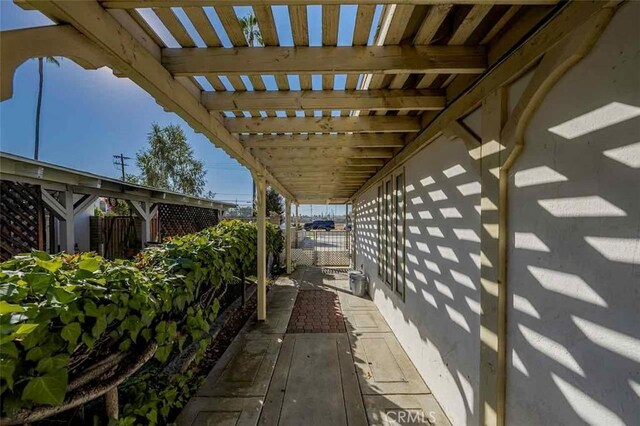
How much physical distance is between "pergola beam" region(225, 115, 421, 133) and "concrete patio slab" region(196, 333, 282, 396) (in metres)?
2.48

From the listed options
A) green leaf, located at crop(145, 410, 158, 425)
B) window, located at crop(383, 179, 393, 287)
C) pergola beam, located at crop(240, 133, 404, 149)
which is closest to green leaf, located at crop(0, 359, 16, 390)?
green leaf, located at crop(145, 410, 158, 425)

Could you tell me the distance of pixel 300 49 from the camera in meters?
1.53

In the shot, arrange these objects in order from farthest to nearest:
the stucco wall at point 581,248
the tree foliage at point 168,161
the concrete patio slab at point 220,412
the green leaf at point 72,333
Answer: the tree foliage at point 168,161, the concrete patio slab at point 220,412, the green leaf at point 72,333, the stucco wall at point 581,248

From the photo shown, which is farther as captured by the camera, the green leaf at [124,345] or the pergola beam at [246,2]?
the green leaf at [124,345]

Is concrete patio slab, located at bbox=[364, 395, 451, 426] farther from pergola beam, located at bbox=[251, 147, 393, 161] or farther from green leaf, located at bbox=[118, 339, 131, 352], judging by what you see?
pergola beam, located at bbox=[251, 147, 393, 161]

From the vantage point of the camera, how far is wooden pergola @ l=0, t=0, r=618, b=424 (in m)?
1.09

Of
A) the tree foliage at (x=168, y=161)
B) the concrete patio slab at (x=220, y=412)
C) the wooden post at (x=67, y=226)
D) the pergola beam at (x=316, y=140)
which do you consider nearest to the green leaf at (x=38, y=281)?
the concrete patio slab at (x=220, y=412)

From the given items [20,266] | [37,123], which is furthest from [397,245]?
[37,123]

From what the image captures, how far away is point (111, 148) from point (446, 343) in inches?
1156

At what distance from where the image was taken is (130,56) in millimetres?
1326

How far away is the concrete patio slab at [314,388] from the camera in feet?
7.36

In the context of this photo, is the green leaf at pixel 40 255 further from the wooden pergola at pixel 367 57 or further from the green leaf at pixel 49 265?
the wooden pergola at pixel 367 57

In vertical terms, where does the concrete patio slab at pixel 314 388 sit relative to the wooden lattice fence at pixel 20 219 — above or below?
below

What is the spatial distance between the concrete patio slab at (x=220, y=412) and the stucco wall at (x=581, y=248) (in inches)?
74.7
